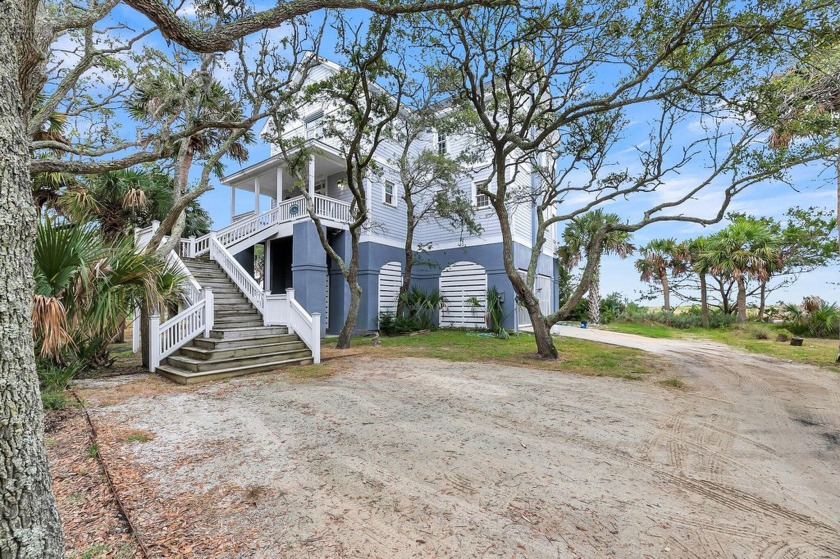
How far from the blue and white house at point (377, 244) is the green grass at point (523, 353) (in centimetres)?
222

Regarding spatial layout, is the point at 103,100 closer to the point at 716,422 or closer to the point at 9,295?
the point at 9,295

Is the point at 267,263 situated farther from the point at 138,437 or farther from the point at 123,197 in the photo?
the point at 138,437

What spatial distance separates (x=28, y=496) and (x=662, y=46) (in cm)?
983

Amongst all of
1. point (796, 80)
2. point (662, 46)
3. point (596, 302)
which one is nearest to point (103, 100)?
point (662, 46)

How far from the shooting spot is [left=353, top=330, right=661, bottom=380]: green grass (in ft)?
26.1

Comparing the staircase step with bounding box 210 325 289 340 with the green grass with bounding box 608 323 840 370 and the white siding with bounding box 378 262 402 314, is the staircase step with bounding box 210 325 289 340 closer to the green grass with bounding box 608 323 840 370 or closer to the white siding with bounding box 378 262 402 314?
the white siding with bounding box 378 262 402 314

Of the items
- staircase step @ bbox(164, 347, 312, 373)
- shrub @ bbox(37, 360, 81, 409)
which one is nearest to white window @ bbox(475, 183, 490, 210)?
staircase step @ bbox(164, 347, 312, 373)

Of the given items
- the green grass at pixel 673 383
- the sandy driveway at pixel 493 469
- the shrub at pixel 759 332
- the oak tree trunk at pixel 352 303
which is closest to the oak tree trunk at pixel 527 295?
the green grass at pixel 673 383

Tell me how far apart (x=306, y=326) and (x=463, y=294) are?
321 inches

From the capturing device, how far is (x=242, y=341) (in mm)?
7820

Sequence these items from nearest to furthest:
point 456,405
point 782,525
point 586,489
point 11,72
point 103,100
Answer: point 11,72, point 782,525, point 586,489, point 456,405, point 103,100

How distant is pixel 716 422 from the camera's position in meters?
4.51

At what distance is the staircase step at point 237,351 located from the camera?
7.04m

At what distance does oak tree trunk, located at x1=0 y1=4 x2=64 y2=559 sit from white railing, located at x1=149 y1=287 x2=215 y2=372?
21.3 ft
